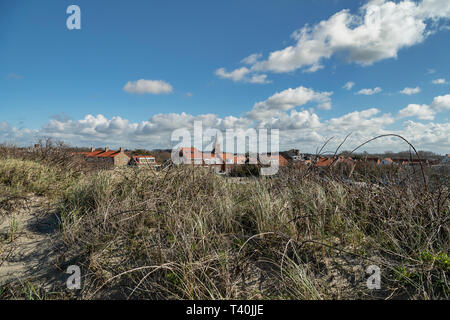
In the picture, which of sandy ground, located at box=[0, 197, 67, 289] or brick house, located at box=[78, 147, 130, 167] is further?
brick house, located at box=[78, 147, 130, 167]

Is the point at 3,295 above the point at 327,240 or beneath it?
beneath

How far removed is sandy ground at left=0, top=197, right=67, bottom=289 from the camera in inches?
104

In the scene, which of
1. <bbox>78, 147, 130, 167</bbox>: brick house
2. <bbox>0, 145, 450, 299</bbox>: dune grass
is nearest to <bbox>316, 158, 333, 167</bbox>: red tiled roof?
<bbox>0, 145, 450, 299</bbox>: dune grass

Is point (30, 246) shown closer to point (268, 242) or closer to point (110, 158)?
point (268, 242)

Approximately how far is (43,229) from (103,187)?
3.60ft

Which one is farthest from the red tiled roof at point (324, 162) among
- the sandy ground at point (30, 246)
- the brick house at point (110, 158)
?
the brick house at point (110, 158)

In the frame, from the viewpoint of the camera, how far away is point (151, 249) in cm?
261

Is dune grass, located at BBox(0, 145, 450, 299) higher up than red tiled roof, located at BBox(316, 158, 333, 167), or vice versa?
red tiled roof, located at BBox(316, 158, 333, 167)

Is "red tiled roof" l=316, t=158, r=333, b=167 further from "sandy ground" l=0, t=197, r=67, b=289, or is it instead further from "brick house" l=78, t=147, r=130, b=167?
"brick house" l=78, t=147, r=130, b=167

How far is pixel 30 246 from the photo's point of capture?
3279mm

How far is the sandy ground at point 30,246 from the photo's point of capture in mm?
2652
